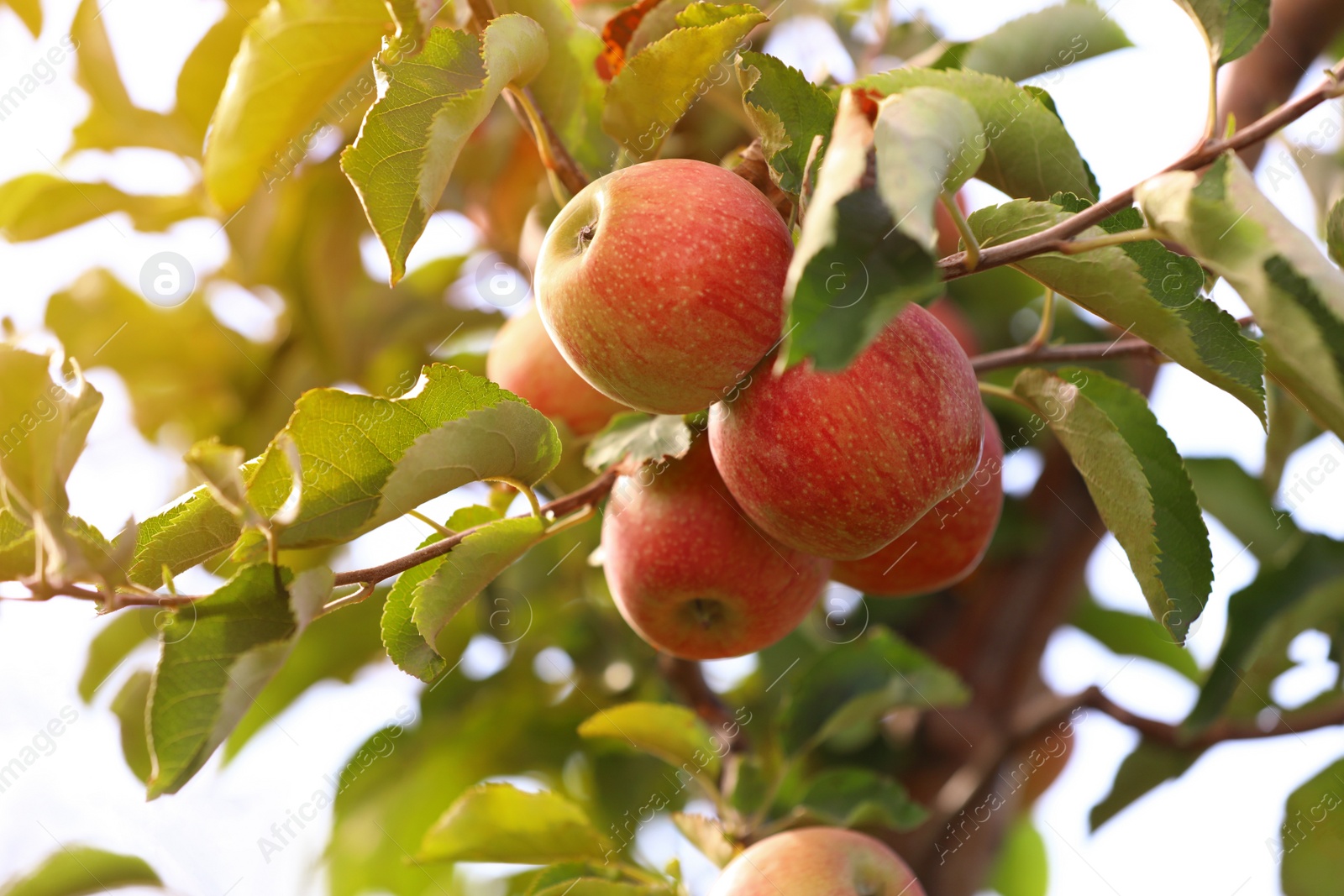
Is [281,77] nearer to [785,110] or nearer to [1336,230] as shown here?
[785,110]

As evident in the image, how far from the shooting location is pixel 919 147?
0.49m

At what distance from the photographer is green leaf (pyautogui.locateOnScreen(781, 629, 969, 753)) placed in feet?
3.84

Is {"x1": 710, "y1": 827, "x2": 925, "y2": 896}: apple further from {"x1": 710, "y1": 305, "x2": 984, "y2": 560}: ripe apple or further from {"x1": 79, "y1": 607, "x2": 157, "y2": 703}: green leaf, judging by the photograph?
{"x1": 79, "y1": 607, "x2": 157, "y2": 703}: green leaf

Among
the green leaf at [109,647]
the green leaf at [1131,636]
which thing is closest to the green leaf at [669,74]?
the green leaf at [109,647]

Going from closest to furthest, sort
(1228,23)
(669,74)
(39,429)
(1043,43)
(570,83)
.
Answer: (39,429) < (1228,23) < (669,74) < (570,83) < (1043,43)

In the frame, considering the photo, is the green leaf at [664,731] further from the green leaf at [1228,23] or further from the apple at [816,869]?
the green leaf at [1228,23]

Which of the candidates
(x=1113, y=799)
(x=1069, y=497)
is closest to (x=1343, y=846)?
(x=1113, y=799)

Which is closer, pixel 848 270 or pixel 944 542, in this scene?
pixel 848 270

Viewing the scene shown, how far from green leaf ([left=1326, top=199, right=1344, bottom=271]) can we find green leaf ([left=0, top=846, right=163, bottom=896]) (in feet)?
4.92

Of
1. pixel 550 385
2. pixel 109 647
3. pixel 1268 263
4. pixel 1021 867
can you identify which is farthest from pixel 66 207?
pixel 1021 867

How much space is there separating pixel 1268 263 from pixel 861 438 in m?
0.27

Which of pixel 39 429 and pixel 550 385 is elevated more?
pixel 39 429

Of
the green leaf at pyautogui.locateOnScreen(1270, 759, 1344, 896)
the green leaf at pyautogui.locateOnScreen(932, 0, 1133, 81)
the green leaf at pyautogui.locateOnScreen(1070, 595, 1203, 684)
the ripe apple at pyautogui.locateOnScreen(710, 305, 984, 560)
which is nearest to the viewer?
the ripe apple at pyautogui.locateOnScreen(710, 305, 984, 560)

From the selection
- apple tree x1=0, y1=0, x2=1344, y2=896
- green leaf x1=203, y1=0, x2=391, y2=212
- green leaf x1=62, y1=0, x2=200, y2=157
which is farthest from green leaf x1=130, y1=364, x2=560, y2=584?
green leaf x1=62, y1=0, x2=200, y2=157
